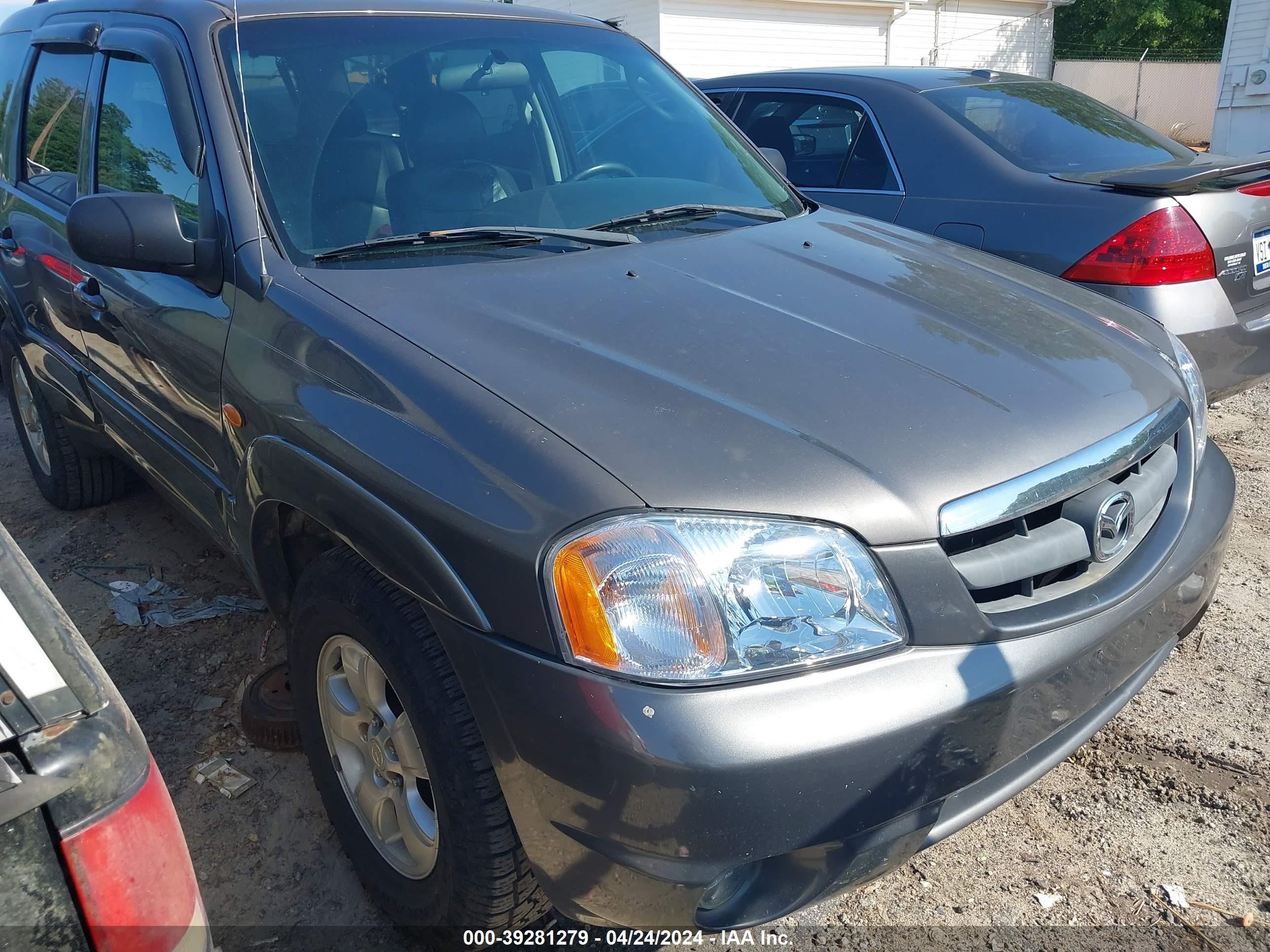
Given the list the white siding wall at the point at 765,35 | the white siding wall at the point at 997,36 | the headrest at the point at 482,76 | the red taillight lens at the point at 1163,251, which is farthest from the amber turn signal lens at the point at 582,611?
the white siding wall at the point at 997,36

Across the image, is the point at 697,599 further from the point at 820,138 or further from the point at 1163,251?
the point at 820,138

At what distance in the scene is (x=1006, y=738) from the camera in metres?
1.73

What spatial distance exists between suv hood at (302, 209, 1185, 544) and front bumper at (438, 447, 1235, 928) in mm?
282

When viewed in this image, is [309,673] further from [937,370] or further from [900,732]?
[937,370]

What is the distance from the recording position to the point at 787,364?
1.97m

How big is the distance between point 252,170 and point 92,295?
3.52 ft

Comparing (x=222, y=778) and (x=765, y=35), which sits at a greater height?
(x=765, y=35)

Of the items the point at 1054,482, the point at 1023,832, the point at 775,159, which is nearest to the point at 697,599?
the point at 1054,482

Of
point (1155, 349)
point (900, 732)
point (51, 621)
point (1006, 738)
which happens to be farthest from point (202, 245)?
point (1155, 349)

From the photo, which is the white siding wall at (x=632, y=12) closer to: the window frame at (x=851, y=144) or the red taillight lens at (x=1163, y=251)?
the window frame at (x=851, y=144)

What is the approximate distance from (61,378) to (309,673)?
2.21 m

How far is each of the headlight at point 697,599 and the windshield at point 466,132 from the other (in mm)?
1208

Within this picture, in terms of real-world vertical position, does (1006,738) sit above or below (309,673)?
above

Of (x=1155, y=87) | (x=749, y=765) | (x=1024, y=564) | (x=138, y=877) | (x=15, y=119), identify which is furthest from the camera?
(x=1155, y=87)
